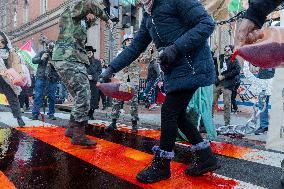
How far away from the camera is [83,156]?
4.38 meters

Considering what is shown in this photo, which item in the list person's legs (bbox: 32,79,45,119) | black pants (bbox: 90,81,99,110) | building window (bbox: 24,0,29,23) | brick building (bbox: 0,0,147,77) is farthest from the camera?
building window (bbox: 24,0,29,23)

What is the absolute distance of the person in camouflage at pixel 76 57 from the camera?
5.06 metres

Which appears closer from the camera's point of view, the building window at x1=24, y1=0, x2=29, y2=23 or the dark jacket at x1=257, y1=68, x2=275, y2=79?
the dark jacket at x1=257, y1=68, x2=275, y2=79

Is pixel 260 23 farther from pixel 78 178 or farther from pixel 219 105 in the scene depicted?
pixel 219 105

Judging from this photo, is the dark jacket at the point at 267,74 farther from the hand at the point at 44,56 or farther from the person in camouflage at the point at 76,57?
the hand at the point at 44,56

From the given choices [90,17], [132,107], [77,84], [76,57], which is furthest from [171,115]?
[132,107]

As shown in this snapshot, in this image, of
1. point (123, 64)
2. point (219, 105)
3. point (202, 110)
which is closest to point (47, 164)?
point (123, 64)

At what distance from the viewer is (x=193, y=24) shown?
3.23m

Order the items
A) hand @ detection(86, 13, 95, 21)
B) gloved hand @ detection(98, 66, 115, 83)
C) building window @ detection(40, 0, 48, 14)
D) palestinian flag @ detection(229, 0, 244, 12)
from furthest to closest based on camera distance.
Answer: building window @ detection(40, 0, 48, 14), palestinian flag @ detection(229, 0, 244, 12), hand @ detection(86, 13, 95, 21), gloved hand @ detection(98, 66, 115, 83)

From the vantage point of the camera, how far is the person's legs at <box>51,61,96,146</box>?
5.07m

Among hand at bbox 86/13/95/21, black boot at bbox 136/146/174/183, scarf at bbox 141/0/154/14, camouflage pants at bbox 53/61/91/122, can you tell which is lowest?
black boot at bbox 136/146/174/183

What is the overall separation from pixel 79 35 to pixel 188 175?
267cm

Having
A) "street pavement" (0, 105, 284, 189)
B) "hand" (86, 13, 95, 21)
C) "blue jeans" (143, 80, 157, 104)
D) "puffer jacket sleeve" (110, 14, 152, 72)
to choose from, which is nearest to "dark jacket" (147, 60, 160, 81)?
"blue jeans" (143, 80, 157, 104)

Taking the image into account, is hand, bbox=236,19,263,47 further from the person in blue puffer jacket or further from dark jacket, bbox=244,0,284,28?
the person in blue puffer jacket
